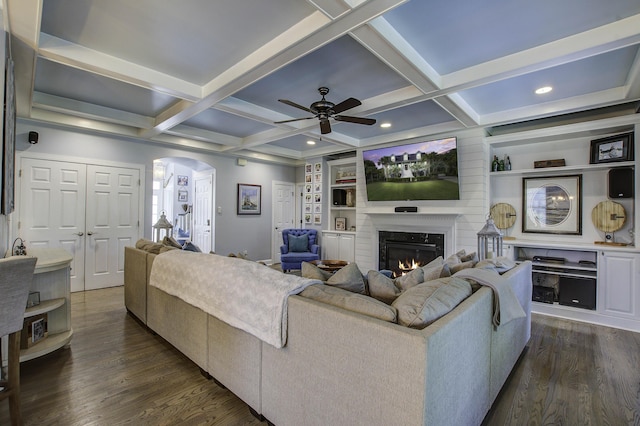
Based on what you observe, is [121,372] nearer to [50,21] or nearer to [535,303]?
[50,21]

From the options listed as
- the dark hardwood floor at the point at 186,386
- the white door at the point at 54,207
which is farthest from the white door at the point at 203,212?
the dark hardwood floor at the point at 186,386

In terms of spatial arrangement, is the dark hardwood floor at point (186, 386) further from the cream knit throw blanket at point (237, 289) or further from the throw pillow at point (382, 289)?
the throw pillow at point (382, 289)

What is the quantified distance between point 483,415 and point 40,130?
237 inches

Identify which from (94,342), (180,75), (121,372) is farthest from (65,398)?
(180,75)

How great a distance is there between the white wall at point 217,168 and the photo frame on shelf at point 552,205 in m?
5.02

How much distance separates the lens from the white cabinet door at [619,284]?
3389 millimetres

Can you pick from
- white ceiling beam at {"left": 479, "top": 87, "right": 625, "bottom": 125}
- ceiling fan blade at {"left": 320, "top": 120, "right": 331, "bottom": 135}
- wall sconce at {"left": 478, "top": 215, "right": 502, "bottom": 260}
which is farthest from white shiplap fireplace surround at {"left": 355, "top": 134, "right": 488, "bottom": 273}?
ceiling fan blade at {"left": 320, "top": 120, "right": 331, "bottom": 135}

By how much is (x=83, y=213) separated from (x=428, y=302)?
5.34m

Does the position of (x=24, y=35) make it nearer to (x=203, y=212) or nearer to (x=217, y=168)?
(x=217, y=168)

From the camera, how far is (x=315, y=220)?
273 inches

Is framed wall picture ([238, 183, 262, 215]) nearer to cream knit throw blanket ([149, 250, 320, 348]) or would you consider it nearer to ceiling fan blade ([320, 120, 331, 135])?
ceiling fan blade ([320, 120, 331, 135])

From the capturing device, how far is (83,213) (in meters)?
4.75

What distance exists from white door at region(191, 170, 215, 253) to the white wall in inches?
7.9

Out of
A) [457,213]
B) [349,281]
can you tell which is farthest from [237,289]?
[457,213]
